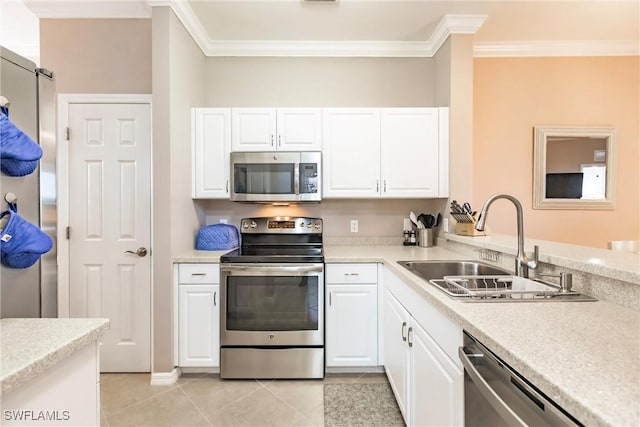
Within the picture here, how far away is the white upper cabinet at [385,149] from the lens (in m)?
2.70

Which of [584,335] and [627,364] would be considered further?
[584,335]

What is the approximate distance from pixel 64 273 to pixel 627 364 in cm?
312

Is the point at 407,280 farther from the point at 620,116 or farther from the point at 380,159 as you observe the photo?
the point at 620,116

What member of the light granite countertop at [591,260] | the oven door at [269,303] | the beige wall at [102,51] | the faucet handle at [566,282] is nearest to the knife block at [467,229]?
the light granite countertop at [591,260]

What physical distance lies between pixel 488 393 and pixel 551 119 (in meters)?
3.15

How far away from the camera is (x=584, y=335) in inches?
33.9

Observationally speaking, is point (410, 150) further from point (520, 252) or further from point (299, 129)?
point (520, 252)

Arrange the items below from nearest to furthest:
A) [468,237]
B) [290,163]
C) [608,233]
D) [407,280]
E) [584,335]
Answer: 1. [584,335]
2. [407,280]
3. [468,237]
4. [290,163]
5. [608,233]

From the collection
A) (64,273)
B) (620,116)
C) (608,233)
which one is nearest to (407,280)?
(64,273)

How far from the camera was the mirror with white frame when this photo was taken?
3062mm

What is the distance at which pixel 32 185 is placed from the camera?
3.61 ft

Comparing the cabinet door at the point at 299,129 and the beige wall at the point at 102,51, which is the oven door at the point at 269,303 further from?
the beige wall at the point at 102,51

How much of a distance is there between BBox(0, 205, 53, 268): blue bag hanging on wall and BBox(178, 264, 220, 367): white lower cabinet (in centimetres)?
134

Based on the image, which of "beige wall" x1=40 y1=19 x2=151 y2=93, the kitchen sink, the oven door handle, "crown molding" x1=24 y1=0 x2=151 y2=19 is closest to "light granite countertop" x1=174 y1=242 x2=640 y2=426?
the kitchen sink
